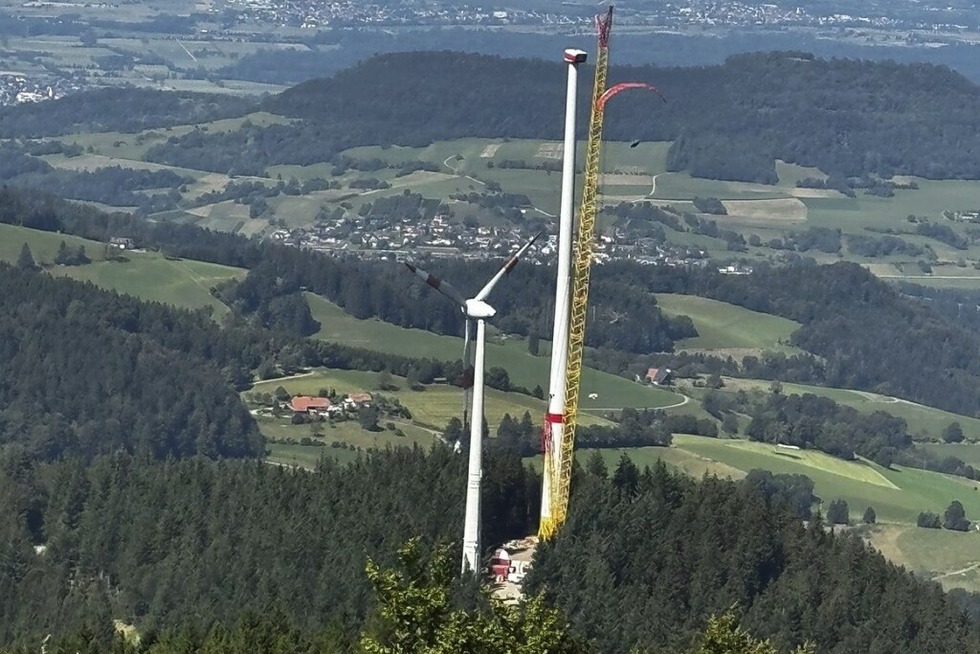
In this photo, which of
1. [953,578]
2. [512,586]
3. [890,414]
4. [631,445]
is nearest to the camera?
[512,586]

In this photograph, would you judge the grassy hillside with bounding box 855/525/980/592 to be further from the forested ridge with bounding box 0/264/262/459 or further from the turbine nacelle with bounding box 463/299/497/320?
the turbine nacelle with bounding box 463/299/497/320

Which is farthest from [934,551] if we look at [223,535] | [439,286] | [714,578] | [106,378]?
[106,378]

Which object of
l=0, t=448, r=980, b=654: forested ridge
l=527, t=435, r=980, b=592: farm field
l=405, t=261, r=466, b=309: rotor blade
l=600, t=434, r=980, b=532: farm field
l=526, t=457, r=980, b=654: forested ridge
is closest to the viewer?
l=405, t=261, r=466, b=309: rotor blade

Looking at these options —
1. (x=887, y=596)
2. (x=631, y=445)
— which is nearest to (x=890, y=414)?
(x=631, y=445)

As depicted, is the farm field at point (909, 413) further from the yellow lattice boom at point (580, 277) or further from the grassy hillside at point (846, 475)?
the yellow lattice boom at point (580, 277)

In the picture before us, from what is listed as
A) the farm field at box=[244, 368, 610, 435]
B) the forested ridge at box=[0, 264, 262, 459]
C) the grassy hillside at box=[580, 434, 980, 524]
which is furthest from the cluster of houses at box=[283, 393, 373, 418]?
the grassy hillside at box=[580, 434, 980, 524]

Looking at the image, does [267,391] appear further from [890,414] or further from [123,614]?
[123,614]
